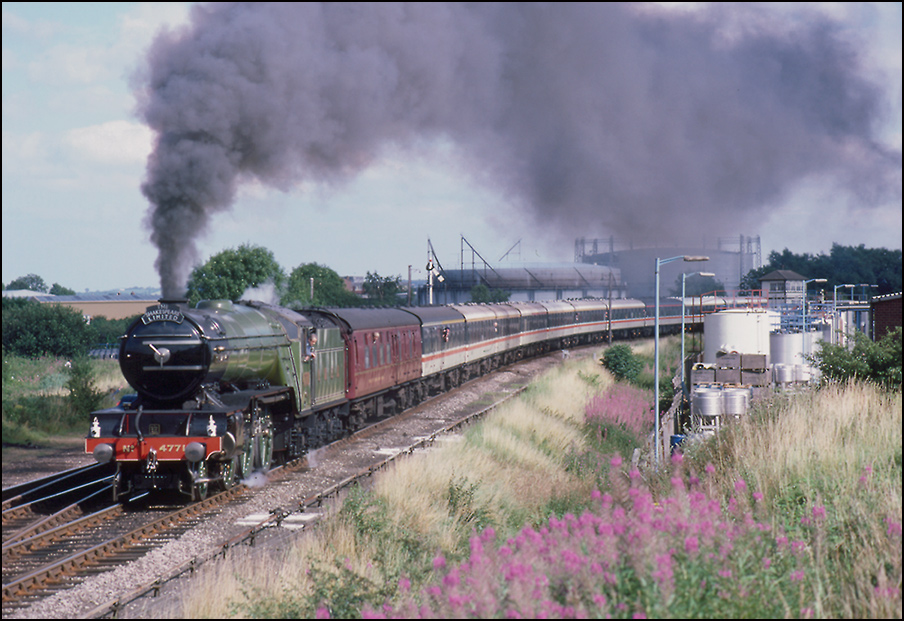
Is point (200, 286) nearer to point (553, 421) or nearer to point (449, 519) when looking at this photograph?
point (553, 421)

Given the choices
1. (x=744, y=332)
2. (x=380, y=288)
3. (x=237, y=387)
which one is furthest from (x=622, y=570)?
(x=380, y=288)

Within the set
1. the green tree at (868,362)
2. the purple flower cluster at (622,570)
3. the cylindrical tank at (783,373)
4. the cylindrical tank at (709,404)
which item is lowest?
the cylindrical tank at (709,404)

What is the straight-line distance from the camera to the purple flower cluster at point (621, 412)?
2447cm

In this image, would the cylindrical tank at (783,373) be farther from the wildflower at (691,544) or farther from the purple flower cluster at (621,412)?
the wildflower at (691,544)

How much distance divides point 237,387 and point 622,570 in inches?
408

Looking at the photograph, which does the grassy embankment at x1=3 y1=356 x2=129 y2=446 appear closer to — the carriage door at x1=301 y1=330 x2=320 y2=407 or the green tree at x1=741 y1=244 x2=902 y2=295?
the carriage door at x1=301 y1=330 x2=320 y2=407

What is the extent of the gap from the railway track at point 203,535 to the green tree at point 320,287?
59452mm

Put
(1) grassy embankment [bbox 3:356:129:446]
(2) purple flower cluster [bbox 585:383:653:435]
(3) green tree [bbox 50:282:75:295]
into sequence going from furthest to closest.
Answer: (3) green tree [bbox 50:282:75:295], (2) purple flower cluster [bbox 585:383:653:435], (1) grassy embankment [bbox 3:356:129:446]

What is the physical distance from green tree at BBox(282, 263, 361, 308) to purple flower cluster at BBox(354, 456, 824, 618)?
70.9 meters

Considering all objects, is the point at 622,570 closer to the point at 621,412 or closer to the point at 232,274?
the point at 621,412

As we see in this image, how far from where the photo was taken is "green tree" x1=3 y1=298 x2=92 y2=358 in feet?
153

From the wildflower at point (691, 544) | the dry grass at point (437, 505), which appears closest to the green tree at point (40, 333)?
the dry grass at point (437, 505)

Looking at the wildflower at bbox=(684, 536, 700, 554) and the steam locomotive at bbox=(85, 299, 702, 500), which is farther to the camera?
the steam locomotive at bbox=(85, 299, 702, 500)

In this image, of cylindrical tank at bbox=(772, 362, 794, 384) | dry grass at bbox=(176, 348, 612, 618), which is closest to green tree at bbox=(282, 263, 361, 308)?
cylindrical tank at bbox=(772, 362, 794, 384)
